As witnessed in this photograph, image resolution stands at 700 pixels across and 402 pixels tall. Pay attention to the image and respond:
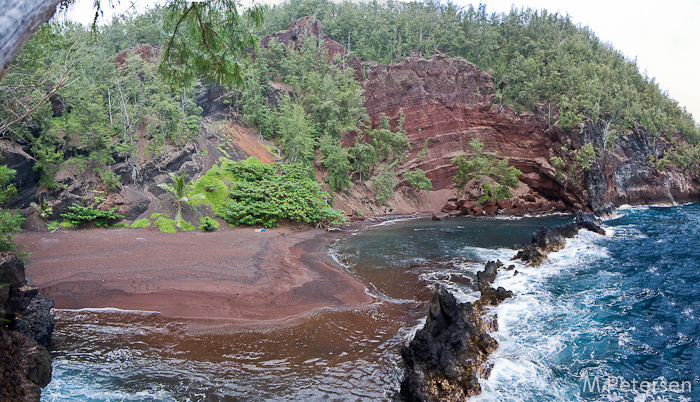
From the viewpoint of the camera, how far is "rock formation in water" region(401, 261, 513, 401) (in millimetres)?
6973

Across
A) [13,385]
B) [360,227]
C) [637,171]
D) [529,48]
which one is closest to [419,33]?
[529,48]

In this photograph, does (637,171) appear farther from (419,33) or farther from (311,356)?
(311,356)

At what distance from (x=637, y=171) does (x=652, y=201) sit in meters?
3.99

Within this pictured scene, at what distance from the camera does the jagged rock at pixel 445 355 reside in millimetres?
6961

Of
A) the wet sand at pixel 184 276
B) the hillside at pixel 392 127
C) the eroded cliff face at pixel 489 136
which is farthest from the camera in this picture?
the eroded cliff face at pixel 489 136

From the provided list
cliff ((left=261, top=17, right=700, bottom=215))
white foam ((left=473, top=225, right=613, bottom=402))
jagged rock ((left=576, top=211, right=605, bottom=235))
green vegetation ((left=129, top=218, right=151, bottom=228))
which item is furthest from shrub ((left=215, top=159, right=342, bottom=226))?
jagged rock ((left=576, top=211, right=605, bottom=235))

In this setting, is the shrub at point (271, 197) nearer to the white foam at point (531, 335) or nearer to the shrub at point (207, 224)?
the shrub at point (207, 224)

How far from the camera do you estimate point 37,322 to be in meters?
8.27

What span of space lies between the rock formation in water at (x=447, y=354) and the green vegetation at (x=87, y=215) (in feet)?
56.2

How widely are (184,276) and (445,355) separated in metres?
9.30

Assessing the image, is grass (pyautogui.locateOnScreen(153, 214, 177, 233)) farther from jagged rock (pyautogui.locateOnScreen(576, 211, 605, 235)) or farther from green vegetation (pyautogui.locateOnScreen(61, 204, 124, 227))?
jagged rock (pyautogui.locateOnScreen(576, 211, 605, 235))

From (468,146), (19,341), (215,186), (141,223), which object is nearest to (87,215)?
(141,223)

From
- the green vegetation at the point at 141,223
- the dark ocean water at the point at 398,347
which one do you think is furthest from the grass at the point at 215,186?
the dark ocean water at the point at 398,347

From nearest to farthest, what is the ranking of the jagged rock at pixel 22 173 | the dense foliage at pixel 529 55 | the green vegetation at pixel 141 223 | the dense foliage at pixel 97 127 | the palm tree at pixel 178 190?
the jagged rock at pixel 22 173
the green vegetation at pixel 141 223
the palm tree at pixel 178 190
the dense foliage at pixel 97 127
the dense foliage at pixel 529 55
